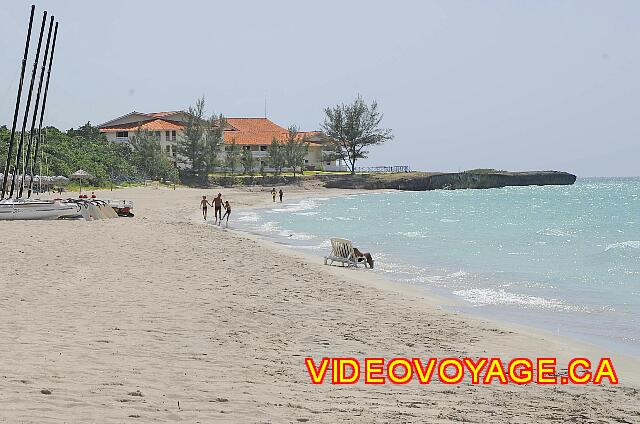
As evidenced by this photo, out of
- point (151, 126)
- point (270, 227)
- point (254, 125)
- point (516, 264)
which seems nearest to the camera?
point (516, 264)

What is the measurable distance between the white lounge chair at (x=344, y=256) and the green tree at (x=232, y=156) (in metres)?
81.6

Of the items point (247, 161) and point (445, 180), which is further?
point (445, 180)

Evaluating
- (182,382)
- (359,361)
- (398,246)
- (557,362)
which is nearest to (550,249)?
(398,246)

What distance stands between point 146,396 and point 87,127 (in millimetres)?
99723

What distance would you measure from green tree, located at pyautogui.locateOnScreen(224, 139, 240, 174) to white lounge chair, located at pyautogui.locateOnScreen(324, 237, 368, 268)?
81.6m

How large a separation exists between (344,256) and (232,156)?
82.6m

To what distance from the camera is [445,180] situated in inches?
5005

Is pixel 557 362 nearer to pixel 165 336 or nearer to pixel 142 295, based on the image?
pixel 165 336

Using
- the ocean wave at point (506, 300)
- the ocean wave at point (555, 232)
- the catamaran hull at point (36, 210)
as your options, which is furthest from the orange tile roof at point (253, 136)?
the ocean wave at point (506, 300)

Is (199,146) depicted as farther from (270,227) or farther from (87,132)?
(270,227)

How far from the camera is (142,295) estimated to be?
11.8 meters

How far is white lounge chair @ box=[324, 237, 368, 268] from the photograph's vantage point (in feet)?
66.7

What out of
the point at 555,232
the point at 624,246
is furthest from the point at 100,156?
the point at 624,246

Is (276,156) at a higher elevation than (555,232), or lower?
higher
